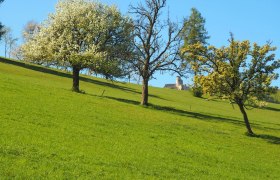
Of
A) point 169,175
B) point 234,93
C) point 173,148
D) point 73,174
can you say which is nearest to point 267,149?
point 234,93

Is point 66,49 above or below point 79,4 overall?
below

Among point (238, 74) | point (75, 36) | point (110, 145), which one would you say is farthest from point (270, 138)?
point (75, 36)

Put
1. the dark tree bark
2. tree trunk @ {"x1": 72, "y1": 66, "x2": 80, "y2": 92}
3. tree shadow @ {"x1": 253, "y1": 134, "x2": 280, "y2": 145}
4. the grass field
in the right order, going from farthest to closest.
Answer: the dark tree bark < tree trunk @ {"x1": 72, "y1": 66, "x2": 80, "y2": 92} < tree shadow @ {"x1": 253, "y1": 134, "x2": 280, "y2": 145} < the grass field

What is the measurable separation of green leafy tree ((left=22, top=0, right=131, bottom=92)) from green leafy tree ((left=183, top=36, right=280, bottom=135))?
1700 cm

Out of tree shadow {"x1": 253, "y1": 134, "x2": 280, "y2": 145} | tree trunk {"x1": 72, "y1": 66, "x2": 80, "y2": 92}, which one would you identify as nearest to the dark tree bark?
tree trunk {"x1": 72, "y1": 66, "x2": 80, "y2": 92}

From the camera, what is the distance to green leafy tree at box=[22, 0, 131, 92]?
5266 cm

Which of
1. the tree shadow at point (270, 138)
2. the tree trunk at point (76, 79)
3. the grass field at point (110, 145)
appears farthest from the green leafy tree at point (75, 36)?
the tree shadow at point (270, 138)

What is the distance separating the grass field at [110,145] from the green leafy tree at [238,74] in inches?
146

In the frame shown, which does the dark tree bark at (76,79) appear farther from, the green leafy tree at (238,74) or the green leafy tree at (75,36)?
Answer: the green leafy tree at (238,74)

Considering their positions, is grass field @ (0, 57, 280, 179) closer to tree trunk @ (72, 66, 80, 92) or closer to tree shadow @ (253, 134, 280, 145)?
tree shadow @ (253, 134, 280, 145)

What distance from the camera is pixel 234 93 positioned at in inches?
1524

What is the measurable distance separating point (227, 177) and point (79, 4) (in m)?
40.1

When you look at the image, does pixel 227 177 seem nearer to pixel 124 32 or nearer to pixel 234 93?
pixel 234 93

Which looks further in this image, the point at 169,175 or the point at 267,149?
the point at 267,149
